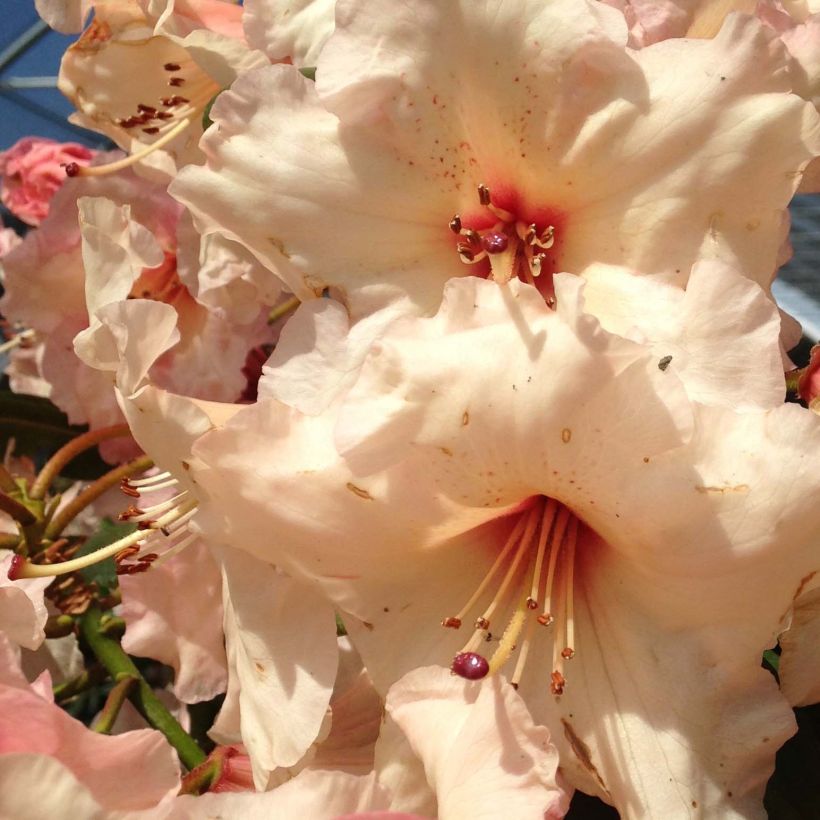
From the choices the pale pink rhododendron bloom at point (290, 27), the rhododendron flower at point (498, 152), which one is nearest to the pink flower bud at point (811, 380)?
the rhododendron flower at point (498, 152)

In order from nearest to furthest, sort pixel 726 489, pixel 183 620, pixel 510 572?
pixel 726 489, pixel 510 572, pixel 183 620

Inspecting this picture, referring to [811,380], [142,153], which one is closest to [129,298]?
[142,153]

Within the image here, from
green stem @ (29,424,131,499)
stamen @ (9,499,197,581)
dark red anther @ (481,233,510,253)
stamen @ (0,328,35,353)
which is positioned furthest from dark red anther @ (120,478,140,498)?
stamen @ (0,328,35,353)

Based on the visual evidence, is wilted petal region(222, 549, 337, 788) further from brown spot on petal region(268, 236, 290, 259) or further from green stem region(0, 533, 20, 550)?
green stem region(0, 533, 20, 550)

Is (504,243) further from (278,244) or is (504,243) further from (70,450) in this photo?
(70,450)

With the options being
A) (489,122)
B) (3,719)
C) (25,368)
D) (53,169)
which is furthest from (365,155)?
(25,368)
